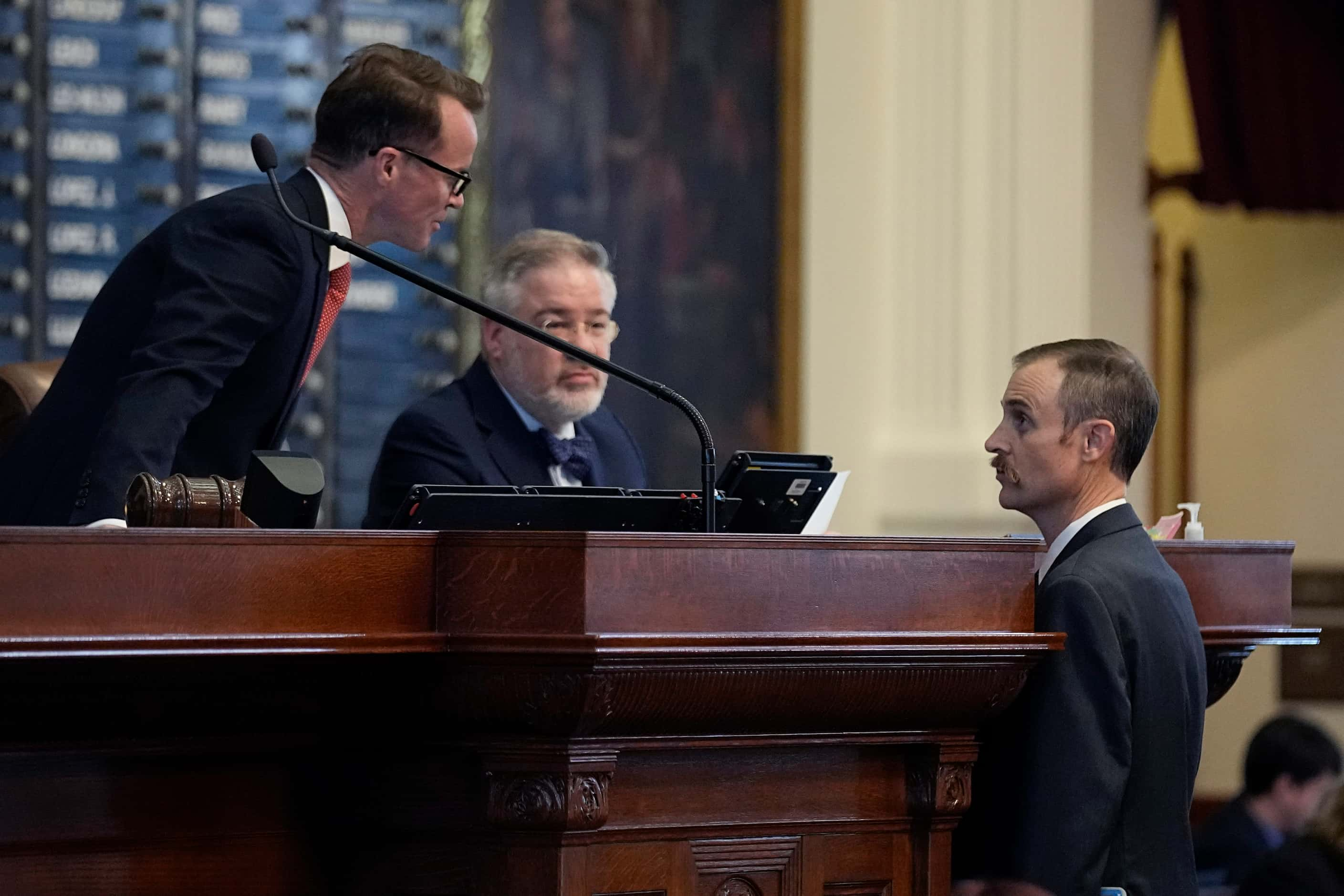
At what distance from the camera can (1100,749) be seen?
2377mm

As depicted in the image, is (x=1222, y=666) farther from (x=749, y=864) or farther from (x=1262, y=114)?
(x=1262, y=114)

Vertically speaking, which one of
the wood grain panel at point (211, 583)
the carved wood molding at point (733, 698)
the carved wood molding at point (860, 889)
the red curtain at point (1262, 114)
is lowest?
the carved wood molding at point (860, 889)

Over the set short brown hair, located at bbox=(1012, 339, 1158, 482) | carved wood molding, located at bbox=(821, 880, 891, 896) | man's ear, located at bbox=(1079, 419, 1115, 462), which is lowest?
carved wood molding, located at bbox=(821, 880, 891, 896)

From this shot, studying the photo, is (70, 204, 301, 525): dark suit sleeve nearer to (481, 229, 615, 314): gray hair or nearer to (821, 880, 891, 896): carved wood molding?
(821, 880, 891, 896): carved wood molding

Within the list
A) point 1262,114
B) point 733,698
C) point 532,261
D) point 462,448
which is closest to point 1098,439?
point 733,698

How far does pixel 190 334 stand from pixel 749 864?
1.06 metres

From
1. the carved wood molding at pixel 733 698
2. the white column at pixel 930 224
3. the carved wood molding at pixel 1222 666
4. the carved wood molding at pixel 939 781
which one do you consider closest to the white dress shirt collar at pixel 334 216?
the carved wood molding at pixel 733 698

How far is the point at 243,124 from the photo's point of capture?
5.32 m

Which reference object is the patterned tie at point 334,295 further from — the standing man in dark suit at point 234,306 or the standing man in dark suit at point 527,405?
the standing man in dark suit at point 527,405

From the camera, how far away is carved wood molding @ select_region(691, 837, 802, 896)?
7.19 feet

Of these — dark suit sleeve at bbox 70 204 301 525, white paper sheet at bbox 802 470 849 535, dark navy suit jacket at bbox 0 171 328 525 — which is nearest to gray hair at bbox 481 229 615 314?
dark navy suit jacket at bbox 0 171 328 525

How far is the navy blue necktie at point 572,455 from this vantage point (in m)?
3.80

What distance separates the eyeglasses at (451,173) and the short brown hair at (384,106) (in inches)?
0.5

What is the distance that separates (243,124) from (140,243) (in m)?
2.55
